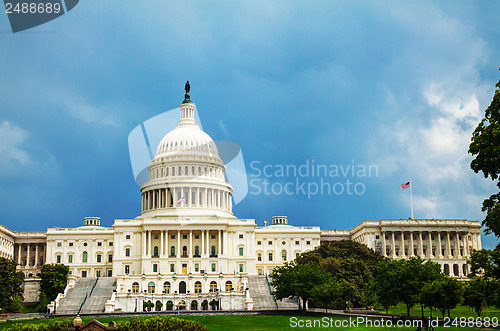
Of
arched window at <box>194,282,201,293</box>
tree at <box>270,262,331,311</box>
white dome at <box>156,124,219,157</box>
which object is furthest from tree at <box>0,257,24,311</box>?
white dome at <box>156,124,219,157</box>

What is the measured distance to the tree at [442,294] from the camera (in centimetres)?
6256

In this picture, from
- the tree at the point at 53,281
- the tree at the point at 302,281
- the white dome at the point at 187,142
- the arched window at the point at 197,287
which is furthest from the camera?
the white dome at the point at 187,142

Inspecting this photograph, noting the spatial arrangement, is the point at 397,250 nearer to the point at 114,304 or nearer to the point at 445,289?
the point at 114,304

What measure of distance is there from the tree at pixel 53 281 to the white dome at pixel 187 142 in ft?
139

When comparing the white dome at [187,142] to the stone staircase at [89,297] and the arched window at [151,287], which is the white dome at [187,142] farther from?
the arched window at [151,287]

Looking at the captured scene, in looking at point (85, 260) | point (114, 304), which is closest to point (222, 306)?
point (114, 304)

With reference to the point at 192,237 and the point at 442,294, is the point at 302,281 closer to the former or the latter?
the point at 442,294

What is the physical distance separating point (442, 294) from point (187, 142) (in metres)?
91.5

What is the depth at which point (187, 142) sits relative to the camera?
146250 mm

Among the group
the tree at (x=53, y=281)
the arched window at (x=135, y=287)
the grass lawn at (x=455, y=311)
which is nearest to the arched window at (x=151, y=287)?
the arched window at (x=135, y=287)

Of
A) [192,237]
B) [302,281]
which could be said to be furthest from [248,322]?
[192,237]

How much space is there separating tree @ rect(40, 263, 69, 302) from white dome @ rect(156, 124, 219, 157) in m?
42.2

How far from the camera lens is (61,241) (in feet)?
448

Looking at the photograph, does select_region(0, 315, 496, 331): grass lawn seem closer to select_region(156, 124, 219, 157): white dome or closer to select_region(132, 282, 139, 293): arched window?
select_region(132, 282, 139, 293): arched window
